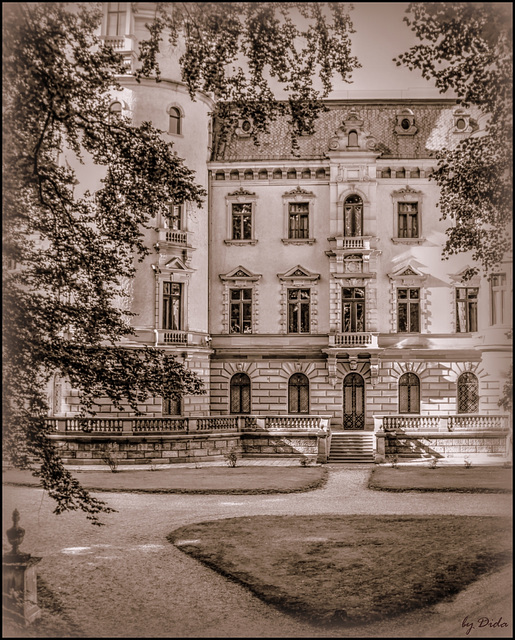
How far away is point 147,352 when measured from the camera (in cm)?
380

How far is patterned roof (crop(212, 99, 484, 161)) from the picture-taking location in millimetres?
3736

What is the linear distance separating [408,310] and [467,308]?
0.38 metres

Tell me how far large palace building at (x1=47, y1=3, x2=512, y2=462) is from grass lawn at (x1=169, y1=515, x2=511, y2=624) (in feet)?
1.51

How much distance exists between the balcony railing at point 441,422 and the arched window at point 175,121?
225 cm

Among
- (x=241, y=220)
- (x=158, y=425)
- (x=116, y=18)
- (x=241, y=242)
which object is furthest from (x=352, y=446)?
(x=116, y=18)

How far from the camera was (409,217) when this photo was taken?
13.0 ft

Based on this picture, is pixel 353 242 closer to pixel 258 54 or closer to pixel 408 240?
pixel 408 240

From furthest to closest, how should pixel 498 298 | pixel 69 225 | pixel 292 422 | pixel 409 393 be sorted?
1. pixel 292 422
2. pixel 409 393
3. pixel 69 225
4. pixel 498 298

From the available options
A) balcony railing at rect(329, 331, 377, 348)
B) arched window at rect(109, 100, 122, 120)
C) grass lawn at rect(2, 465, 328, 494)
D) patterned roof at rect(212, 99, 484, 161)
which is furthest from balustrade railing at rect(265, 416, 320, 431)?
arched window at rect(109, 100, 122, 120)

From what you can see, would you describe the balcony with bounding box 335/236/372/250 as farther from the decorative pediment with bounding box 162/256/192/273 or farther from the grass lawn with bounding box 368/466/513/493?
the grass lawn with bounding box 368/466/513/493

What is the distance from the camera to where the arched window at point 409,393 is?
4.04 metres

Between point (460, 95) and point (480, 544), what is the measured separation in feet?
8.59

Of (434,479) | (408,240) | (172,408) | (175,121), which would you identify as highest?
(175,121)

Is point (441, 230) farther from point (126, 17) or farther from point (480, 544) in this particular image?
point (126, 17)
